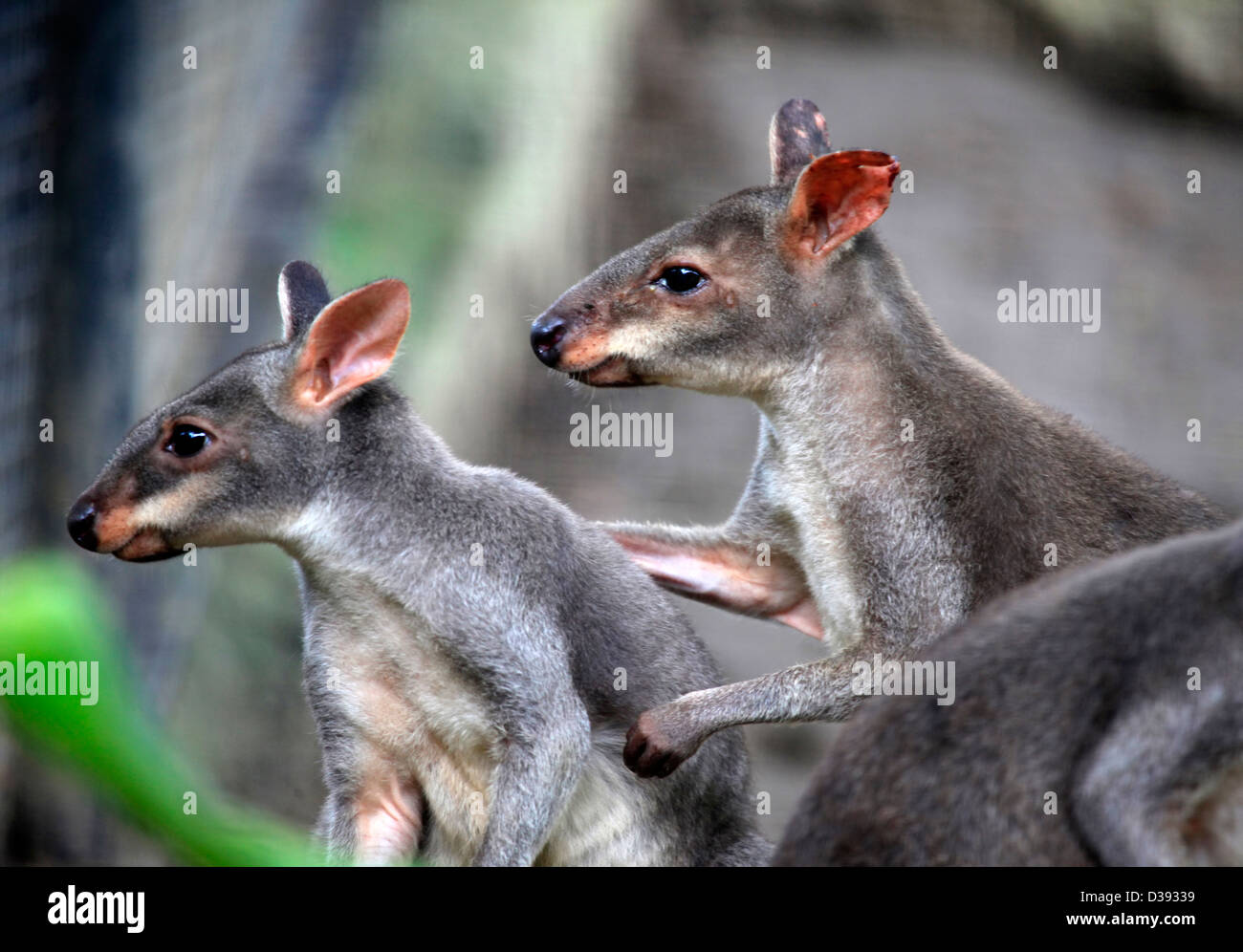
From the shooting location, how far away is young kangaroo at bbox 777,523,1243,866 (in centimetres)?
311

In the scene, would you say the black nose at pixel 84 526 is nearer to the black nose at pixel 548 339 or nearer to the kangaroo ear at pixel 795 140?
the black nose at pixel 548 339

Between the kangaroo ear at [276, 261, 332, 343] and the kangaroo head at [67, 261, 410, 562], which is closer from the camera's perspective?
the kangaroo head at [67, 261, 410, 562]

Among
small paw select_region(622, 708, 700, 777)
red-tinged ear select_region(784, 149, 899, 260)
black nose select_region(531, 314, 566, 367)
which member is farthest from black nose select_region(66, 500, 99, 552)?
red-tinged ear select_region(784, 149, 899, 260)

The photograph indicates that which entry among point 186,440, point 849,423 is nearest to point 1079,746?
point 849,423

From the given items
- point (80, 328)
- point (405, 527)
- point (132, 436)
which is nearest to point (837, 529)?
point (405, 527)

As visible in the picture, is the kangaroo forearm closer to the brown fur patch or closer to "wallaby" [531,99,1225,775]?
"wallaby" [531,99,1225,775]

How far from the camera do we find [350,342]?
477 centimetres

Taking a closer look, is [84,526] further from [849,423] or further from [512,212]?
[512,212]

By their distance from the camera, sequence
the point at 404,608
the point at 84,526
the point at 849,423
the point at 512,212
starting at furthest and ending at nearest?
the point at 512,212, the point at 849,423, the point at 404,608, the point at 84,526

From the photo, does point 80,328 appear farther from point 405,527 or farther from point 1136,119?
point 1136,119

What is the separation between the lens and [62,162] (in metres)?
7.12

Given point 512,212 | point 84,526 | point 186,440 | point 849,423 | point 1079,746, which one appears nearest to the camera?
point 1079,746

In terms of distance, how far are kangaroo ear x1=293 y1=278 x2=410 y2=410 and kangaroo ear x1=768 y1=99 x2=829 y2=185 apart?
5.71 feet

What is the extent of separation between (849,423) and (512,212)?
6.58 meters
